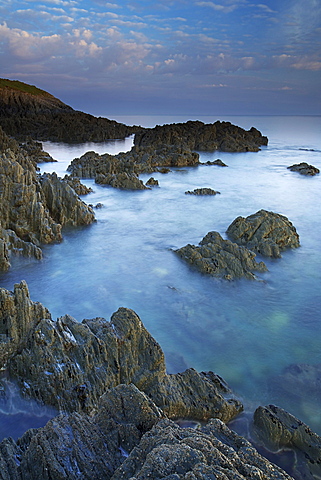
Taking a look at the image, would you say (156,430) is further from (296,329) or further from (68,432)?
(296,329)

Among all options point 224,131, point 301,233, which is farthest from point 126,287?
point 224,131

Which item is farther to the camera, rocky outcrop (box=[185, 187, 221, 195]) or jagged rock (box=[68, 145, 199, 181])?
jagged rock (box=[68, 145, 199, 181])

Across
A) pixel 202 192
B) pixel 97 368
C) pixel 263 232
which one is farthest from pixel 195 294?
pixel 202 192

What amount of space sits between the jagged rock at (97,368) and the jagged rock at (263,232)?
1045 centimetres

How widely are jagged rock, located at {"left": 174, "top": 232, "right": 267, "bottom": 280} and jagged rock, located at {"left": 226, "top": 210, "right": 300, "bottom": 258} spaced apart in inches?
89.2

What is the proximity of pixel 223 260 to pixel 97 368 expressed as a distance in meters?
8.68

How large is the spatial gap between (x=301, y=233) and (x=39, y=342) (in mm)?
17559

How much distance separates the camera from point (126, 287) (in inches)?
582

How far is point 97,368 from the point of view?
8289 millimetres

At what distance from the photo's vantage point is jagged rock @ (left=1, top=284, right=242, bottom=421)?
795 cm

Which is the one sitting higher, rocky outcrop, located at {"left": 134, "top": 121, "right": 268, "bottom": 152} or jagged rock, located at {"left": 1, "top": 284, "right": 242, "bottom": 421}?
rocky outcrop, located at {"left": 134, "top": 121, "right": 268, "bottom": 152}

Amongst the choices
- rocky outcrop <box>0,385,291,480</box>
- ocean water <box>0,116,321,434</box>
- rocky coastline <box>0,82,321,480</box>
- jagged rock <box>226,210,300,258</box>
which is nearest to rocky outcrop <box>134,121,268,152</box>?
ocean water <box>0,116,321,434</box>

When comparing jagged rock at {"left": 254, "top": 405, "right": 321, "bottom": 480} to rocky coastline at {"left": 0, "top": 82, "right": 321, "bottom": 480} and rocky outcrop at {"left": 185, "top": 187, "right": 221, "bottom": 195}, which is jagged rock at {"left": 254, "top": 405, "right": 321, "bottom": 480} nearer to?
rocky coastline at {"left": 0, "top": 82, "right": 321, "bottom": 480}

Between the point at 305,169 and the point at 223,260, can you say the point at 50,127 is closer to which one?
the point at 305,169
